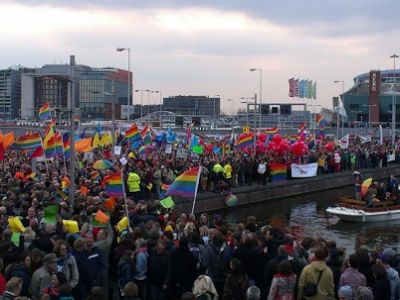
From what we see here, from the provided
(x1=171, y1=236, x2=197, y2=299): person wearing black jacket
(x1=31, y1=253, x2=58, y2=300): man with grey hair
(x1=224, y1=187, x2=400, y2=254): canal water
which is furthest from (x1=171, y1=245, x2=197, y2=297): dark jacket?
(x1=224, y1=187, x2=400, y2=254): canal water

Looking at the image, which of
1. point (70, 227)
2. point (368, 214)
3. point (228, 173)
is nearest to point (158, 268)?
point (70, 227)

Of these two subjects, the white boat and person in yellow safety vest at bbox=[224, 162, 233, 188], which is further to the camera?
person in yellow safety vest at bbox=[224, 162, 233, 188]

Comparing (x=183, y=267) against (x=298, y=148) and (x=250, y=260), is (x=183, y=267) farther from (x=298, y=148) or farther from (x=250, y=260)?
(x=298, y=148)

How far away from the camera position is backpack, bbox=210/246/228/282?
38.3 ft

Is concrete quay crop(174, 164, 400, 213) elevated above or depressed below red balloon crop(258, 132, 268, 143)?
below

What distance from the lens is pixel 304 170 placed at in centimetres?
4031

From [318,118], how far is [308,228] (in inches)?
1158

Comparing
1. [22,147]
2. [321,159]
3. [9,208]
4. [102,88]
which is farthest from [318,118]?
[102,88]

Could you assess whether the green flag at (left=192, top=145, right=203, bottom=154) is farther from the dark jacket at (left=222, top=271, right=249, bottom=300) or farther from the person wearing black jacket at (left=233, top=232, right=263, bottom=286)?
the dark jacket at (left=222, top=271, right=249, bottom=300)

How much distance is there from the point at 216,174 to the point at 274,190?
20.3 ft

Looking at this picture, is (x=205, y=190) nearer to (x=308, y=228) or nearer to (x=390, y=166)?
(x=308, y=228)

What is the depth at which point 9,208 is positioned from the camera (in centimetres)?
1548

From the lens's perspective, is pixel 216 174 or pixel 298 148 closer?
pixel 216 174

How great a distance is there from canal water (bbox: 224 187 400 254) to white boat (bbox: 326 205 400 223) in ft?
0.76
